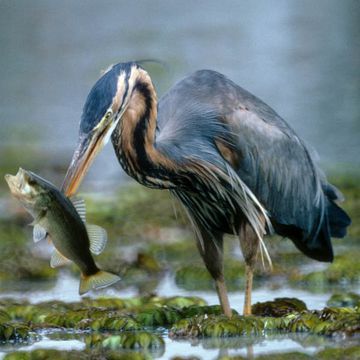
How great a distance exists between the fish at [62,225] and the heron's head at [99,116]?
5.4 inches

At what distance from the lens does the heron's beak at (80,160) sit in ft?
23.4

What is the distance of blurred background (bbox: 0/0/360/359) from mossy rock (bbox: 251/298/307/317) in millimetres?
317

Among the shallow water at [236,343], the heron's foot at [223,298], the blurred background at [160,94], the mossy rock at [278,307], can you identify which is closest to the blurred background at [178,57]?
the blurred background at [160,94]

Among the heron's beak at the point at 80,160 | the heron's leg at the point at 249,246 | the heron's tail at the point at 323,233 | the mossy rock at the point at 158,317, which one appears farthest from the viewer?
the heron's tail at the point at 323,233

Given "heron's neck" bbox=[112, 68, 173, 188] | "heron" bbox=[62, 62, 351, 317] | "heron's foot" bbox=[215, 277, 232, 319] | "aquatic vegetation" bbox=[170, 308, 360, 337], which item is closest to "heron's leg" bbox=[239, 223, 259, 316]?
"heron" bbox=[62, 62, 351, 317]

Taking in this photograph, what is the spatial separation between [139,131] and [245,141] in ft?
2.78

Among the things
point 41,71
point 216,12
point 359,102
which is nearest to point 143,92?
point 359,102

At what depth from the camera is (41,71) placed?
67.6 feet

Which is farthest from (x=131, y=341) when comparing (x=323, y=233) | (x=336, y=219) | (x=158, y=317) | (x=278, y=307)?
(x=336, y=219)

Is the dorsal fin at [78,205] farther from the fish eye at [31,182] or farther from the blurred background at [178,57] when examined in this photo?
the blurred background at [178,57]

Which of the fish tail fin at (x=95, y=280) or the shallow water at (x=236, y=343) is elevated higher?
the fish tail fin at (x=95, y=280)

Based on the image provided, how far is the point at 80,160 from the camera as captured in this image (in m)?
7.13

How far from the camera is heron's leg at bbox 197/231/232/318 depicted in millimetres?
8266

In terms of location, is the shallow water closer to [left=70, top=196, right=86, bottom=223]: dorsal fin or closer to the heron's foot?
the heron's foot
